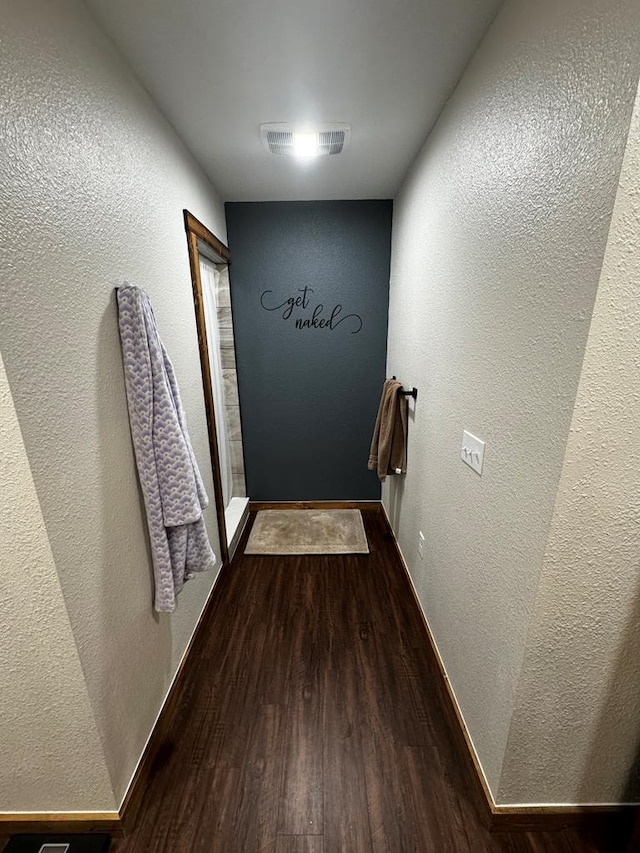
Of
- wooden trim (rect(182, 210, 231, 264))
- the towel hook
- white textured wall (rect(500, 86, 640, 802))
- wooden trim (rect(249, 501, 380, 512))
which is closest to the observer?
white textured wall (rect(500, 86, 640, 802))

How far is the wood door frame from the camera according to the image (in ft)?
5.68

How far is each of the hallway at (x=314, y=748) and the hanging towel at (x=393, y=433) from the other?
0.76 m

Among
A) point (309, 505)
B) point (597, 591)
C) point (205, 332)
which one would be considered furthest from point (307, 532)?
point (597, 591)

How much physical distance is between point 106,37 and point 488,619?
2.14 meters

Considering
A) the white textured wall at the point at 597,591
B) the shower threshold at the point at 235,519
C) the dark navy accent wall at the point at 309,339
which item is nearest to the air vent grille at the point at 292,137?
the dark navy accent wall at the point at 309,339

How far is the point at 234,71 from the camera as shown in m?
1.18

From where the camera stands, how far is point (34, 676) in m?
0.92

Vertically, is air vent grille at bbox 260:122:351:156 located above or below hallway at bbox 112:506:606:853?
above

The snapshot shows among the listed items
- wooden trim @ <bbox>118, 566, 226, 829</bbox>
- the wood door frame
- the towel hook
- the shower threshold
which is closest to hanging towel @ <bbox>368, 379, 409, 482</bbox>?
the towel hook

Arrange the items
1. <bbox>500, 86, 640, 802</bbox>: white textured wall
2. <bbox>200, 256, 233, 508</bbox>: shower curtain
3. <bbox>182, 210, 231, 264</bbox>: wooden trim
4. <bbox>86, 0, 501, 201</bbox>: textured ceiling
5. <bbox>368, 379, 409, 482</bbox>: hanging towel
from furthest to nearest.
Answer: <bbox>200, 256, 233, 508</bbox>: shower curtain
<bbox>368, 379, 409, 482</bbox>: hanging towel
<bbox>182, 210, 231, 264</bbox>: wooden trim
<bbox>86, 0, 501, 201</bbox>: textured ceiling
<bbox>500, 86, 640, 802</bbox>: white textured wall

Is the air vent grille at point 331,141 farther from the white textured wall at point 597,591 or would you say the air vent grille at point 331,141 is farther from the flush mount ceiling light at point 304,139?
the white textured wall at point 597,591

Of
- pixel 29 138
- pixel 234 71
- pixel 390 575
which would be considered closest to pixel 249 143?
pixel 234 71

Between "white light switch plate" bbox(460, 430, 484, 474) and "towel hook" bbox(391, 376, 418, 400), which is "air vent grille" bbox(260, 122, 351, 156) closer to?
"towel hook" bbox(391, 376, 418, 400)

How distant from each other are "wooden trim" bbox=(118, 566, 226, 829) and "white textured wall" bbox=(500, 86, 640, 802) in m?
1.16
